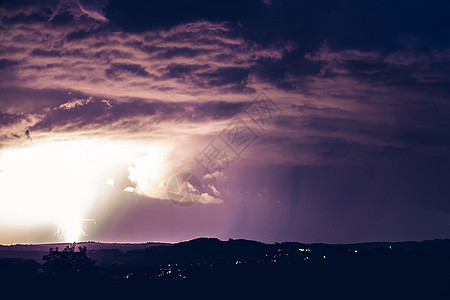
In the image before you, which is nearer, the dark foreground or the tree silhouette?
the dark foreground

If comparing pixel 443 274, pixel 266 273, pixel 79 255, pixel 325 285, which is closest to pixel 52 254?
pixel 79 255

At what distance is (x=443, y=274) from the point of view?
11350cm

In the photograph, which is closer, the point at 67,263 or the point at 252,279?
the point at 67,263

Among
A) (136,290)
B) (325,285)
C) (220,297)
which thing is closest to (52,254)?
(136,290)

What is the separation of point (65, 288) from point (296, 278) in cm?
4592

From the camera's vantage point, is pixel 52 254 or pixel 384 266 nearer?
pixel 52 254

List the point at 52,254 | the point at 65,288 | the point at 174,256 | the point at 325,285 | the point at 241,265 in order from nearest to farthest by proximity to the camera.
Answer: the point at 65,288 → the point at 52,254 → the point at 325,285 → the point at 241,265 → the point at 174,256

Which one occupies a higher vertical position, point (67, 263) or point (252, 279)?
point (67, 263)

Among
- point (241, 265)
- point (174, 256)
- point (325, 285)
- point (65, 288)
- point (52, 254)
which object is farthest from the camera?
point (174, 256)

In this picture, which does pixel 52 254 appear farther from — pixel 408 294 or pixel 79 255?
pixel 408 294

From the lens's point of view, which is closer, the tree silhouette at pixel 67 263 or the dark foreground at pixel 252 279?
the dark foreground at pixel 252 279

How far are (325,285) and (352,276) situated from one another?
30.5 feet

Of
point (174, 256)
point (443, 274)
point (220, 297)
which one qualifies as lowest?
point (220, 297)

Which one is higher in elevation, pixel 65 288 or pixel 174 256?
pixel 174 256
